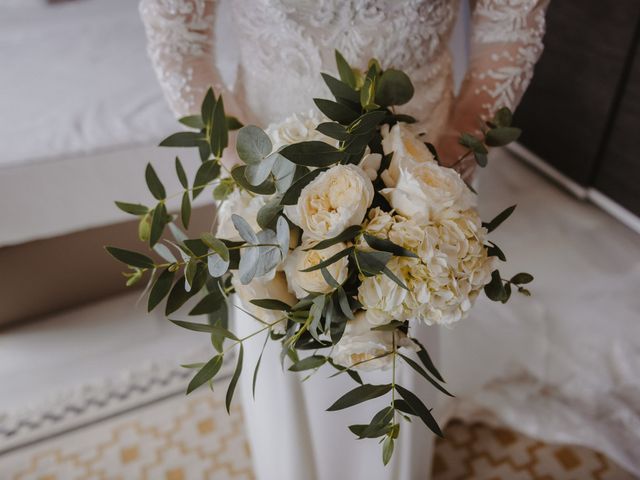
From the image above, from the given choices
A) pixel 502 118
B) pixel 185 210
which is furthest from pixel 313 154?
pixel 502 118

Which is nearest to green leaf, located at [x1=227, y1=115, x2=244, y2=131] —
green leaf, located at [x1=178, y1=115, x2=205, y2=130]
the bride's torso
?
green leaf, located at [x1=178, y1=115, x2=205, y2=130]

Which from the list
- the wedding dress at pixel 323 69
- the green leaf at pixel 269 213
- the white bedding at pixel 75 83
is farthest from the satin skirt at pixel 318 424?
the white bedding at pixel 75 83

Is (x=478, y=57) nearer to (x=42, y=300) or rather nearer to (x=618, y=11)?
(x=618, y=11)

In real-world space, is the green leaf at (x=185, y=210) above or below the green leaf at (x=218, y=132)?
below

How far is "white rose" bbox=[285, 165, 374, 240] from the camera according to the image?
55 cm

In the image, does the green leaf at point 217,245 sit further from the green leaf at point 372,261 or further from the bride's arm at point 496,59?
the bride's arm at point 496,59

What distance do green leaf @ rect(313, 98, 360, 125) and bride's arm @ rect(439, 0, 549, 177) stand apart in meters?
0.31

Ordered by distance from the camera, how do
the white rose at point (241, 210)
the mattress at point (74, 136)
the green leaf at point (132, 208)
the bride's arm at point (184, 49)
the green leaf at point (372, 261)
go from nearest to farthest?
the green leaf at point (372, 261)
the white rose at point (241, 210)
the green leaf at point (132, 208)
the bride's arm at point (184, 49)
the mattress at point (74, 136)

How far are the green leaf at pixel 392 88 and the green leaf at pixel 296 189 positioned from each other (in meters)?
0.19

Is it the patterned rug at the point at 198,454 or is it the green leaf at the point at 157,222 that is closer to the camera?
the green leaf at the point at 157,222

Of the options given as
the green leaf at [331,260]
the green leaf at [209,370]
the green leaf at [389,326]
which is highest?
the green leaf at [331,260]

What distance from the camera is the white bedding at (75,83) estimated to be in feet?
5.57

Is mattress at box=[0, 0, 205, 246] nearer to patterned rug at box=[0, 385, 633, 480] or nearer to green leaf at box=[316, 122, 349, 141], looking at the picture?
patterned rug at box=[0, 385, 633, 480]

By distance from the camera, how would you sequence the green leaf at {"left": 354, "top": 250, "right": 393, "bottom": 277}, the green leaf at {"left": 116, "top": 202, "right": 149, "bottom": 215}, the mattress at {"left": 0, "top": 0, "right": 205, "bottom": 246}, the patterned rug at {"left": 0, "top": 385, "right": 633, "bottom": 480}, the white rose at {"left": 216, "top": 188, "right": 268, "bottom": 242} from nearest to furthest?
the green leaf at {"left": 354, "top": 250, "right": 393, "bottom": 277} < the white rose at {"left": 216, "top": 188, "right": 268, "bottom": 242} < the green leaf at {"left": 116, "top": 202, "right": 149, "bottom": 215} < the patterned rug at {"left": 0, "top": 385, "right": 633, "bottom": 480} < the mattress at {"left": 0, "top": 0, "right": 205, "bottom": 246}
